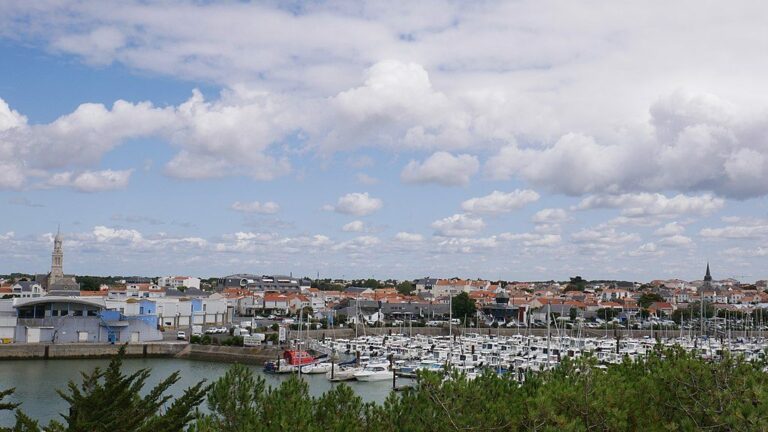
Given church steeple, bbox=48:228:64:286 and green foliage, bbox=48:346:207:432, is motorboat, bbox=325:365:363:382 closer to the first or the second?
green foliage, bbox=48:346:207:432

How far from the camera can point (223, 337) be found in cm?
4556

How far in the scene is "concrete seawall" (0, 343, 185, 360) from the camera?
3862 cm

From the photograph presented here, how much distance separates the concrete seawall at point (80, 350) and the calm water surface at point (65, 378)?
0.92 m

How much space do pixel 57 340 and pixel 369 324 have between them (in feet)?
91.9

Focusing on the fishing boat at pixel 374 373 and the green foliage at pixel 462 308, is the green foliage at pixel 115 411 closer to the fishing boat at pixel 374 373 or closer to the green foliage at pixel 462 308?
the fishing boat at pixel 374 373

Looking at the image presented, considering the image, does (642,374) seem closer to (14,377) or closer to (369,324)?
(14,377)

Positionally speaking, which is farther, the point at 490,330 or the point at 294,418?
the point at 490,330

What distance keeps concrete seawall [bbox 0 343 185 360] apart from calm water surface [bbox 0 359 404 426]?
0.92 m

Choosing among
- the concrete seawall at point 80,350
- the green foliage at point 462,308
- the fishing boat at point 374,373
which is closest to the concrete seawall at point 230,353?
the concrete seawall at point 80,350

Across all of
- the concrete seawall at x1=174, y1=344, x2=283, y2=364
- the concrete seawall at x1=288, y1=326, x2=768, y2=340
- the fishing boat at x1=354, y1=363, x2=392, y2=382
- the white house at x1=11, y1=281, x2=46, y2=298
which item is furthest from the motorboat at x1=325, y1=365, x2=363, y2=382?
the white house at x1=11, y1=281, x2=46, y2=298

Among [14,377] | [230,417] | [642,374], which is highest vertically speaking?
[642,374]

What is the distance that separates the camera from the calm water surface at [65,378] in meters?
25.9

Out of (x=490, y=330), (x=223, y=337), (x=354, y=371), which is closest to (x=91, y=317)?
(x=223, y=337)

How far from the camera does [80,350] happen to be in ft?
131
